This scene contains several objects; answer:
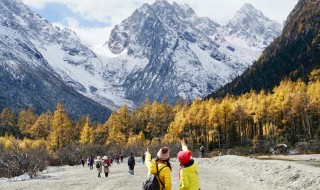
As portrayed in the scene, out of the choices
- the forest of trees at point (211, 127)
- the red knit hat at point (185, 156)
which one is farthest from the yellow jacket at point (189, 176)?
the forest of trees at point (211, 127)

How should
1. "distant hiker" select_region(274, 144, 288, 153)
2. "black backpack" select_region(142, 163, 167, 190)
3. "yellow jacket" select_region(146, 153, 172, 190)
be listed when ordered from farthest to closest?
"distant hiker" select_region(274, 144, 288, 153) < "yellow jacket" select_region(146, 153, 172, 190) < "black backpack" select_region(142, 163, 167, 190)

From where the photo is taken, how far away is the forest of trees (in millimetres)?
82125

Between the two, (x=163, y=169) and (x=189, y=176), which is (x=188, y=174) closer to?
(x=189, y=176)

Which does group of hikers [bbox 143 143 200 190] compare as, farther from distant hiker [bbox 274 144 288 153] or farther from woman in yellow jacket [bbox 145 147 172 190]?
distant hiker [bbox 274 144 288 153]

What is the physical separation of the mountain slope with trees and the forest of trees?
75.2 ft

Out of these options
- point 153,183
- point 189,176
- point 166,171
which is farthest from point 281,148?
point 153,183

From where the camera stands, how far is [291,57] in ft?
509

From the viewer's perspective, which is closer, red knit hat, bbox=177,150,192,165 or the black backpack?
the black backpack

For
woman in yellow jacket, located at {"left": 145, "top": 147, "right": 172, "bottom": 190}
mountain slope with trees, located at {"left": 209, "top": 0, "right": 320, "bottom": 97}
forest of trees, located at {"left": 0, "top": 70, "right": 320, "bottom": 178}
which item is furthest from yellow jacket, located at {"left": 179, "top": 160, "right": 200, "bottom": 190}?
mountain slope with trees, located at {"left": 209, "top": 0, "right": 320, "bottom": 97}

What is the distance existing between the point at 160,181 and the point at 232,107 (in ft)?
285

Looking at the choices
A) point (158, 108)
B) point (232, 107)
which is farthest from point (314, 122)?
point (158, 108)

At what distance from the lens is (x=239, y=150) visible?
8250cm

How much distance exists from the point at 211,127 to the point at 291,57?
70.8m

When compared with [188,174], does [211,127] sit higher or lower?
higher
